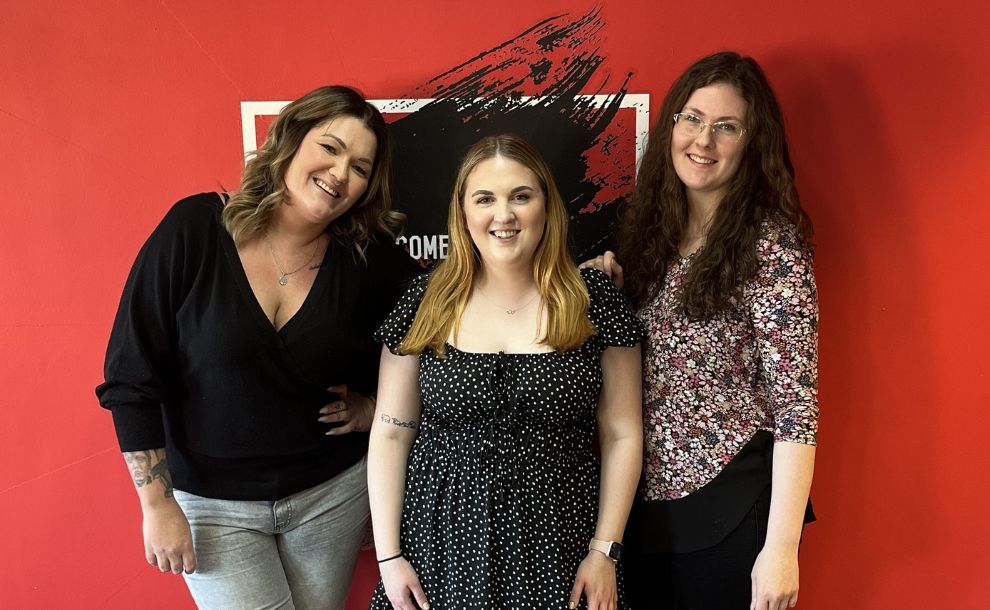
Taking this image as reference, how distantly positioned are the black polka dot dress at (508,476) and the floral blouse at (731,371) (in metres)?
0.11

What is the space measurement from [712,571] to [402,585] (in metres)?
0.70

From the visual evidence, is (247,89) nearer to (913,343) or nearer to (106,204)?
(106,204)

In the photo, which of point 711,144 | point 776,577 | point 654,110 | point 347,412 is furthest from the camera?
point 654,110

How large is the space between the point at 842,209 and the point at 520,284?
3.23 feet

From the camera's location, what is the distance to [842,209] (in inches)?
69.7

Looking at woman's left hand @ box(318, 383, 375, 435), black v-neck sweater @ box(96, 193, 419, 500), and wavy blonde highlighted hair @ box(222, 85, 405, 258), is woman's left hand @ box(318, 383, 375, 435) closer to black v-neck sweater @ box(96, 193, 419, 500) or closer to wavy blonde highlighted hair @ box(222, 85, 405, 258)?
black v-neck sweater @ box(96, 193, 419, 500)

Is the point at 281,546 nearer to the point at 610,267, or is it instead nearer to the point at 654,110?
the point at 610,267

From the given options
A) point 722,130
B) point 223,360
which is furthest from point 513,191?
point 223,360

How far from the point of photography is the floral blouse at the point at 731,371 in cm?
130

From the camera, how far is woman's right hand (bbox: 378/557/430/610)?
4.64 ft

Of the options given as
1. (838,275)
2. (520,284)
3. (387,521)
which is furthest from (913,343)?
(387,521)

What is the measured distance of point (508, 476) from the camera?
136cm

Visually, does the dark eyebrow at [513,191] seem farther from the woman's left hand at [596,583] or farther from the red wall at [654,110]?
the woman's left hand at [596,583]

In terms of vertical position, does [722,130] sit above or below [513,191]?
above
